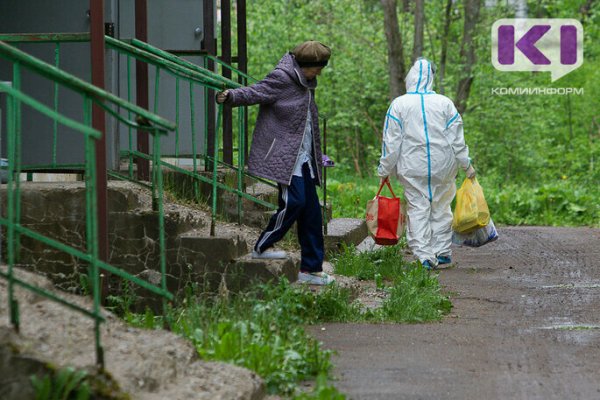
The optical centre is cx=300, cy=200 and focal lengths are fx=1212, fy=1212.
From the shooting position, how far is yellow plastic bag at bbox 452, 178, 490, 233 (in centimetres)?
1004

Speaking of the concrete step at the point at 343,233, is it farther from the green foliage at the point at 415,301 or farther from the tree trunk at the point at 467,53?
the tree trunk at the point at 467,53

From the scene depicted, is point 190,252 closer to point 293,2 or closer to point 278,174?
point 278,174

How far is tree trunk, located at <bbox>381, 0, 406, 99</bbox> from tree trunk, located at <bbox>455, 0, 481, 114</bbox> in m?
2.73

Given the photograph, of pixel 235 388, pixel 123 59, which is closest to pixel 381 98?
pixel 123 59

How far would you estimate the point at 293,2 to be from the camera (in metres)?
26.8

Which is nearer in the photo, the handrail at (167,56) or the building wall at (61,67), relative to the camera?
the handrail at (167,56)

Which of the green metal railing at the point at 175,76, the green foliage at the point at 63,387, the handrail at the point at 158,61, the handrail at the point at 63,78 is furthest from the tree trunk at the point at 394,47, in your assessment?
the green foliage at the point at 63,387

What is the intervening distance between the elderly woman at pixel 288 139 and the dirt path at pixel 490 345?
107cm

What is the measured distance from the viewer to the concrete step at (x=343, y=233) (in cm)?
965

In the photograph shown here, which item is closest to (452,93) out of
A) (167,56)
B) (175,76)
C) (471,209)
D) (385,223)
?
(471,209)

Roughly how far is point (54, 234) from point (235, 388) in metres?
2.69

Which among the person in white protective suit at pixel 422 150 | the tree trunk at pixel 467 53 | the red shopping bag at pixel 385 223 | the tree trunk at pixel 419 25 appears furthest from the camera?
the tree trunk at pixel 467 53

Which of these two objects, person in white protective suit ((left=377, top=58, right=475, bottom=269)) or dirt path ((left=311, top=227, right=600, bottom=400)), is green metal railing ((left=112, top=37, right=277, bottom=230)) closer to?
person in white protective suit ((left=377, top=58, right=475, bottom=269))

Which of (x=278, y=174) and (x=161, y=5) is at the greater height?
(x=161, y=5)
